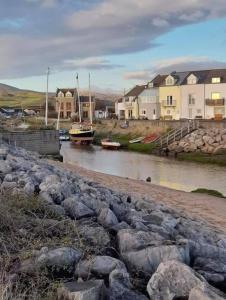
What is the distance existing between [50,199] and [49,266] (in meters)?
2.48

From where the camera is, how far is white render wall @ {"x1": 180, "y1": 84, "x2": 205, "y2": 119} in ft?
218

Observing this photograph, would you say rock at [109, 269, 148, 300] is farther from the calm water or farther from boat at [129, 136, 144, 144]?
boat at [129, 136, 144, 144]

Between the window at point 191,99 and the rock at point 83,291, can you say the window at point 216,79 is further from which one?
the rock at point 83,291

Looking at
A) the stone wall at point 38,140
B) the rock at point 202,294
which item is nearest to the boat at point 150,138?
the stone wall at point 38,140

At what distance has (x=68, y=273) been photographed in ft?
13.7

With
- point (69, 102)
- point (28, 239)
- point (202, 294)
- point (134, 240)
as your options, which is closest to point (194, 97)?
point (69, 102)

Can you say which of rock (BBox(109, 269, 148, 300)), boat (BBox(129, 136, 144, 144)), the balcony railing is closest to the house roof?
the balcony railing

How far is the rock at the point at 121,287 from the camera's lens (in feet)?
12.3

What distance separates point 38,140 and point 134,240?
28.7 metres

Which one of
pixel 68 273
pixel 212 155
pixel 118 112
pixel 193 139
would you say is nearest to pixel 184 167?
pixel 212 155

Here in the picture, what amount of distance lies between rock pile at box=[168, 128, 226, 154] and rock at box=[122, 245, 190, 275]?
40312 mm

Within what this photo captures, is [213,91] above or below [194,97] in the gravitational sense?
above

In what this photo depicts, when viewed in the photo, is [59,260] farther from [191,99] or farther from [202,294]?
[191,99]

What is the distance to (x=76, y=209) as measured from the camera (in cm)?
625
